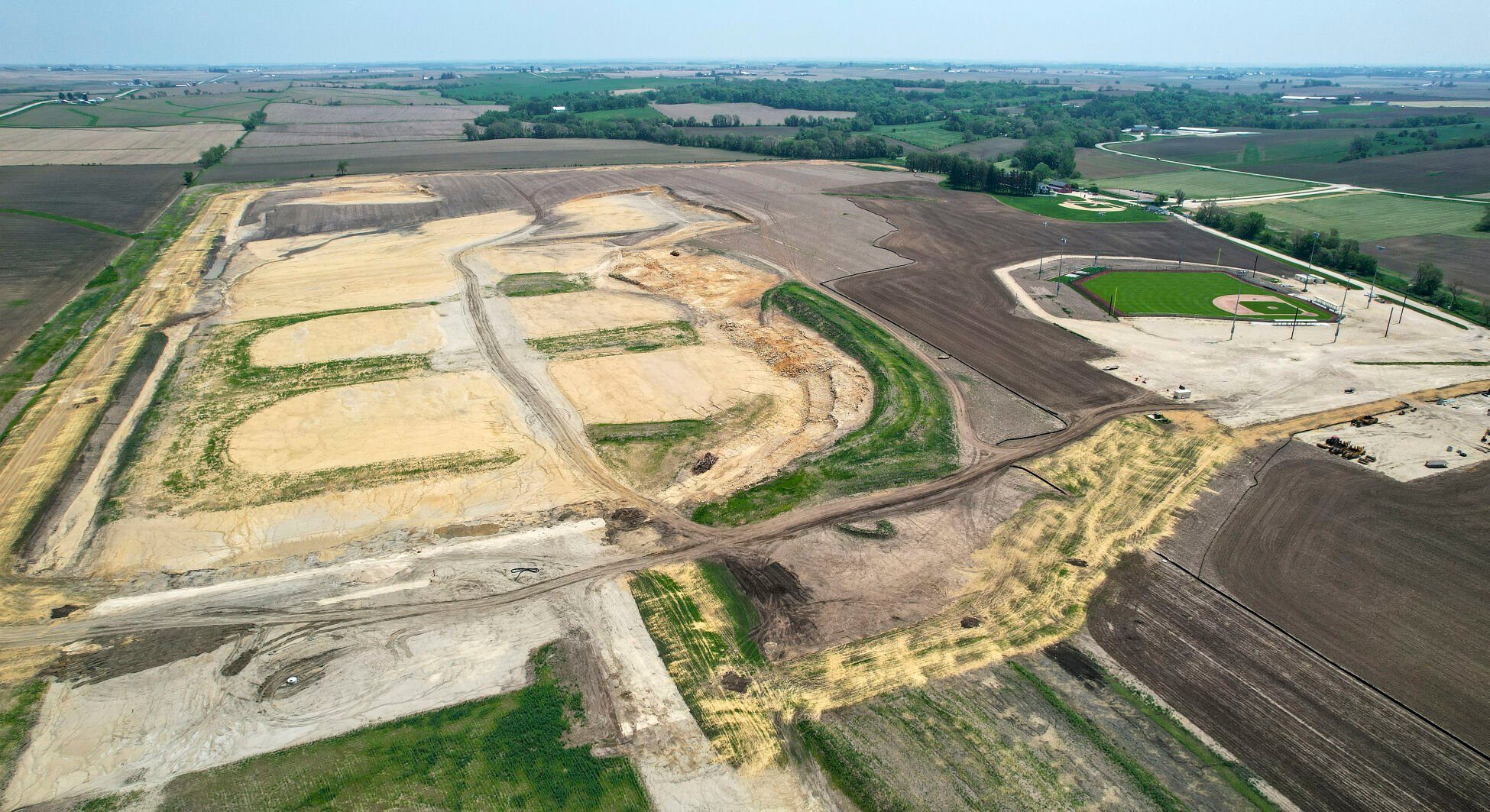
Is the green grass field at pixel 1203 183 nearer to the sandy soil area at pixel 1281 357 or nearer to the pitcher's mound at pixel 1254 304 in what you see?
the pitcher's mound at pixel 1254 304

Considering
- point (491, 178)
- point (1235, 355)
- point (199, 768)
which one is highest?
point (491, 178)

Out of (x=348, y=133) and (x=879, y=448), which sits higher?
(x=348, y=133)

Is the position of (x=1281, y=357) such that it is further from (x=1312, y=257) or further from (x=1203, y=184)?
(x=1203, y=184)

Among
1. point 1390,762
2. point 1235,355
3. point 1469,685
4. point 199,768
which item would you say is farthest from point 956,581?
point 1235,355

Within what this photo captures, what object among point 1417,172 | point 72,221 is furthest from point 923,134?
point 72,221

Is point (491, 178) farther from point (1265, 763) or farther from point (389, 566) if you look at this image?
point (1265, 763)

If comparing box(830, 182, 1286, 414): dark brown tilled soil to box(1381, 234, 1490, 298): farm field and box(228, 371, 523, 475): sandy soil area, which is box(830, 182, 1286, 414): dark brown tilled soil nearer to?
box(1381, 234, 1490, 298): farm field

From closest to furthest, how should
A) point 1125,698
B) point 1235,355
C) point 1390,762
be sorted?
1. point 1390,762
2. point 1125,698
3. point 1235,355
